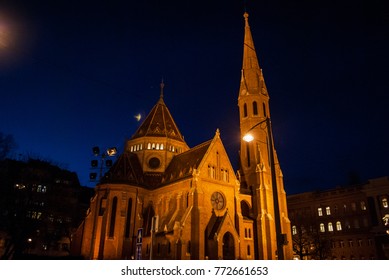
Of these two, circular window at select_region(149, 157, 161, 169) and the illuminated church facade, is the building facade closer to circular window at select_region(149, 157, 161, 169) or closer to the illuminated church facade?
the illuminated church facade

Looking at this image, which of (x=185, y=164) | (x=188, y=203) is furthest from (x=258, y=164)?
(x=188, y=203)

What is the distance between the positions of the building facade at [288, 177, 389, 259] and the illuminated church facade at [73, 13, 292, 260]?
38.7ft

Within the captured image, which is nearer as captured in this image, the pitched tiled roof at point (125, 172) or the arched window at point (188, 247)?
the arched window at point (188, 247)

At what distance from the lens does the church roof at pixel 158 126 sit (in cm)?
5525

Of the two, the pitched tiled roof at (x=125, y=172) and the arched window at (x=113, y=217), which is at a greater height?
the pitched tiled roof at (x=125, y=172)

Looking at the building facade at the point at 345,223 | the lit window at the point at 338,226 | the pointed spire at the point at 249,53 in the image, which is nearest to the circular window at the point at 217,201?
the building facade at the point at 345,223

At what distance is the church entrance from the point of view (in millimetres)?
38656

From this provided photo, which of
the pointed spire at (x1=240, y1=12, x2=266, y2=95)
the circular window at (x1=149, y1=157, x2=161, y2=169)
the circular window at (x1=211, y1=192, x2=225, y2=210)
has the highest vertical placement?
the pointed spire at (x1=240, y1=12, x2=266, y2=95)

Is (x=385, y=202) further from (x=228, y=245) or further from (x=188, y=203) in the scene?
(x=188, y=203)

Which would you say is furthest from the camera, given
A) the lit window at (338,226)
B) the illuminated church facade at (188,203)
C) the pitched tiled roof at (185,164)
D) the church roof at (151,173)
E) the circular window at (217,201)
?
the lit window at (338,226)

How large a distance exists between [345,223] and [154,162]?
38.8 m

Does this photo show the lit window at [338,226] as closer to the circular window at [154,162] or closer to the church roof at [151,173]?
the church roof at [151,173]

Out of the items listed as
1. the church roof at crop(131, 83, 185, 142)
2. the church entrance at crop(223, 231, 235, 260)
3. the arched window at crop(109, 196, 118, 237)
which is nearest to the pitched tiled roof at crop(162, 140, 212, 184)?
the church roof at crop(131, 83, 185, 142)

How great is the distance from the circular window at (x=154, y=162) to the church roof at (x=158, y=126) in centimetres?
445
